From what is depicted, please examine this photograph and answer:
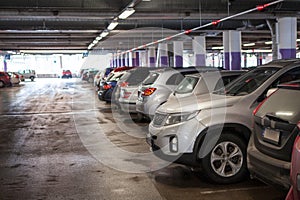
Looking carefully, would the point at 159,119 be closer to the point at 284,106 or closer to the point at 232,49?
the point at 284,106

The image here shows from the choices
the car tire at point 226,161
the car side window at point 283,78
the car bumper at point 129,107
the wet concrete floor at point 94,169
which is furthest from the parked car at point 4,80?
the car side window at point 283,78

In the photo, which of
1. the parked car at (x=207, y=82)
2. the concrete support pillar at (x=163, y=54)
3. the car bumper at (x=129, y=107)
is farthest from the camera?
the concrete support pillar at (x=163, y=54)

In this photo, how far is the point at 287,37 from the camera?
18.2 meters

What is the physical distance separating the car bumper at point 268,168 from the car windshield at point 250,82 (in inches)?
57.9

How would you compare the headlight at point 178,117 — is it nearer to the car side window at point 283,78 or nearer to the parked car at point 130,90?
the car side window at point 283,78

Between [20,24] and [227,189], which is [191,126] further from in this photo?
[20,24]

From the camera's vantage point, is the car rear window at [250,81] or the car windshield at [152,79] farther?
the car windshield at [152,79]

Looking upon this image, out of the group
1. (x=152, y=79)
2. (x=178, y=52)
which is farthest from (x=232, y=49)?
(x=152, y=79)

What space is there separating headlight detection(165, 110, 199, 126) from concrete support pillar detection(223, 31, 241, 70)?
Answer: 18887mm

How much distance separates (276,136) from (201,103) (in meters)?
1.77

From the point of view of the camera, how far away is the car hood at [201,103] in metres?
5.67

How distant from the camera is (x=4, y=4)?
14.5 meters

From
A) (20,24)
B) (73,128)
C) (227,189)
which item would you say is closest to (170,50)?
(20,24)

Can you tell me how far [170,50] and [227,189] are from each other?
3306cm
